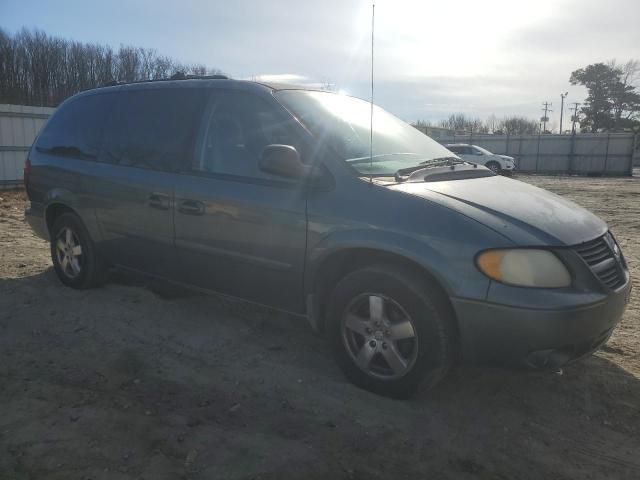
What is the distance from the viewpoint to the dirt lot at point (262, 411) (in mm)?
2424

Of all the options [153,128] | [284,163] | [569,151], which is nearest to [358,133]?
[284,163]

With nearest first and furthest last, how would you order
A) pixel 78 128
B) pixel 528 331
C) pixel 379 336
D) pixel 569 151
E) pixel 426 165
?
pixel 528 331 < pixel 379 336 < pixel 426 165 < pixel 78 128 < pixel 569 151

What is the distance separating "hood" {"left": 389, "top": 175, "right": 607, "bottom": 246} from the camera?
2674mm

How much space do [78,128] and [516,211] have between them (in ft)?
13.0

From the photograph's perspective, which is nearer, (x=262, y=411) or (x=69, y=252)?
(x=262, y=411)

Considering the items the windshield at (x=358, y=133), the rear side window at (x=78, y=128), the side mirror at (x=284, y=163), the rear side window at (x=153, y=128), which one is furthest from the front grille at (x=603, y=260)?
the rear side window at (x=78, y=128)

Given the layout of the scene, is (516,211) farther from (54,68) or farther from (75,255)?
(54,68)

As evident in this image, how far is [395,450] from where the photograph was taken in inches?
100

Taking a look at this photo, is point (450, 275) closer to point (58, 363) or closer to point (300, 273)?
point (300, 273)

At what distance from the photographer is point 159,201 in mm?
3895

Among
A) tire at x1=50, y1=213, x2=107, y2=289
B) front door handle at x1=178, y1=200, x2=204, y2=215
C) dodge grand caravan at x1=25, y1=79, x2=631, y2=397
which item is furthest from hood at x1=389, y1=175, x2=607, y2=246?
tire at x1=50, y1=213, x2=107, y2=289

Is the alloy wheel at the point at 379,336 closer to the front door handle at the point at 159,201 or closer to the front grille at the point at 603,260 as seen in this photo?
the front grille at the point at 603,260

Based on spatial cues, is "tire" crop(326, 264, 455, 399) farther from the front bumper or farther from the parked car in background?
the parked car in background

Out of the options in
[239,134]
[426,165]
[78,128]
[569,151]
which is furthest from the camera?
[569,151]
